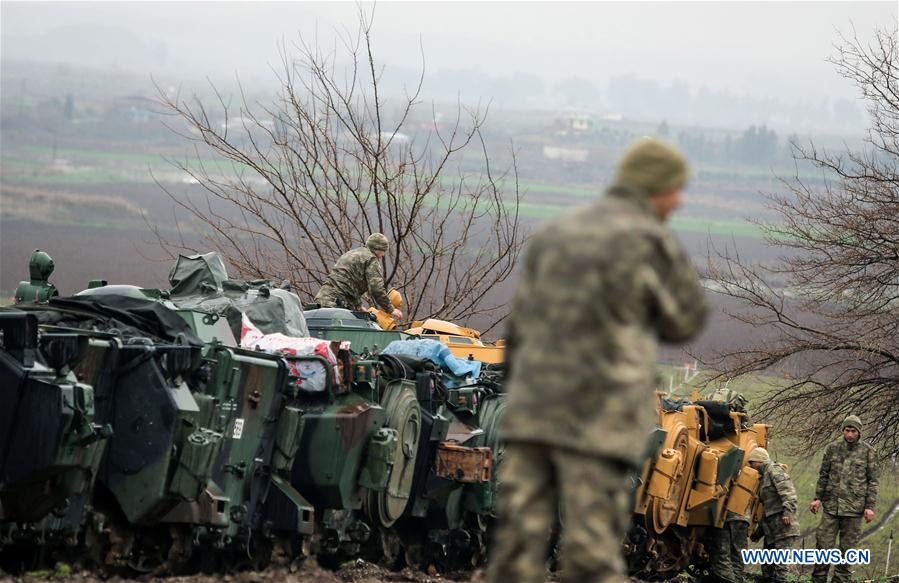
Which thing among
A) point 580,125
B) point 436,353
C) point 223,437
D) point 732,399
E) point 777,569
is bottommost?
point 777,569

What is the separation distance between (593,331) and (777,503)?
43.0ft

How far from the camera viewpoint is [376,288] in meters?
17.1

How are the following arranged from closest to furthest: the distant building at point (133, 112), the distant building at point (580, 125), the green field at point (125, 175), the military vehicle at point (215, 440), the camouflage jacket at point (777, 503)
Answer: the military vehicle at point (215, 440), the camouflage jacket at point (777, 503), the green field at point (125, 175), the distant building at point (133, 112), the distant building at point (580, 125)

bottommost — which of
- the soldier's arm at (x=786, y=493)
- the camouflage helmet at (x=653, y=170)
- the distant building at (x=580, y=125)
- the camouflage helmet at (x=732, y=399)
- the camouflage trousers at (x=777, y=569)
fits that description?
the camouflage trousers at (x=777, y=569)

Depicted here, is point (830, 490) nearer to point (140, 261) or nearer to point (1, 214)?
point (140, 261)

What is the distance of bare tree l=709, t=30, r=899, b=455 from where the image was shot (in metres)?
23.2

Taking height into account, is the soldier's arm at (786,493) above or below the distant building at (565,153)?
below

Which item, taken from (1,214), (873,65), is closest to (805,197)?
(873,65)

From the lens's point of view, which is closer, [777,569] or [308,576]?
[308,576]

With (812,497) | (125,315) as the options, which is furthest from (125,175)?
(125,315)

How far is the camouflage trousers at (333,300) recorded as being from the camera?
17.3 m

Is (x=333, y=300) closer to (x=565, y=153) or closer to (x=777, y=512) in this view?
(x=777, y=512)

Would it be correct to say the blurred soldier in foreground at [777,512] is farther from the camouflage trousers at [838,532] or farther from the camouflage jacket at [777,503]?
the camouflage trousers at [838,532]

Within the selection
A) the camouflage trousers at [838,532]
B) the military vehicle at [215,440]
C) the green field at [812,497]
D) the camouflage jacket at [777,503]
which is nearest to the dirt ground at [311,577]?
the military vehicle at [215,440]
